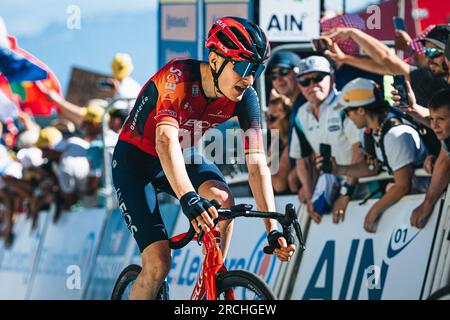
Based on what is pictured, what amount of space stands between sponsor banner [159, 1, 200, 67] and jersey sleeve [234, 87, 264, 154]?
4.72 metres

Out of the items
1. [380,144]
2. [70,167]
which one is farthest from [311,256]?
[70,167]

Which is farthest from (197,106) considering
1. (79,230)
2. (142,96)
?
(79,230)

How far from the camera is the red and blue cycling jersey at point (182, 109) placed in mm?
6039

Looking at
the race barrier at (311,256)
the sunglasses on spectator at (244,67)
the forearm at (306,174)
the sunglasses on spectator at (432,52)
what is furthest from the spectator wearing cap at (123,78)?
the sunglasses on spectator at (244,67)

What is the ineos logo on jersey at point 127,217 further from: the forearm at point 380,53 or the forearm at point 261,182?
the forearm at point 380,53

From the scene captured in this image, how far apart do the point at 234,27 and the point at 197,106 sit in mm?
540

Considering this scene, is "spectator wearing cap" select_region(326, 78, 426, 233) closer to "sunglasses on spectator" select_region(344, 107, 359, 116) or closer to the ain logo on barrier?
"sunglasses on spectator" select_region(344, 107, 359, 116)

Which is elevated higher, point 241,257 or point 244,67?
point 244,67

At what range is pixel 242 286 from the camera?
5730 mm

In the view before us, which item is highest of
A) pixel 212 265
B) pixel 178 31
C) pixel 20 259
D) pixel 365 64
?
pixel 178 31

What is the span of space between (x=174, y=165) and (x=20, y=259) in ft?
30.4

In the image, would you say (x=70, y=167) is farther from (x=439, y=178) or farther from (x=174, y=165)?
(x=174, y=165)
